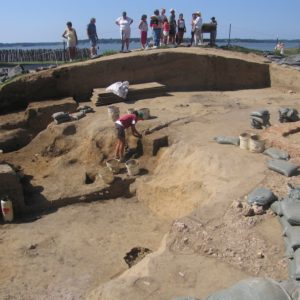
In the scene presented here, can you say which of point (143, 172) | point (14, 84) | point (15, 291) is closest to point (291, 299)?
point (15, 291)

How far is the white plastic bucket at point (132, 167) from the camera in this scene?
8.68 meters

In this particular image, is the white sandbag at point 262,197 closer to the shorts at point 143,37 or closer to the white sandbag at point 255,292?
the white sandbag at point 255,292

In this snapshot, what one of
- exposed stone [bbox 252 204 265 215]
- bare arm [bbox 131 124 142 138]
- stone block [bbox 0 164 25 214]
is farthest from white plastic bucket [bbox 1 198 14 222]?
exposed stone [bbox 252 204 265 215]

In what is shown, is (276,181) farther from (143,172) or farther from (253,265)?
(143,172)

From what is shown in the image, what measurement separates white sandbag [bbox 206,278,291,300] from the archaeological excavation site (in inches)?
A: 0.4

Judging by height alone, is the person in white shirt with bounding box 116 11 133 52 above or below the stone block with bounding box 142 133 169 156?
above

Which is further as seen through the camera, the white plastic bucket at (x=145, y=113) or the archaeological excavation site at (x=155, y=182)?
the white plastic bucket at (x=145, y=113)

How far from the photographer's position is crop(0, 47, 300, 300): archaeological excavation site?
183 inches

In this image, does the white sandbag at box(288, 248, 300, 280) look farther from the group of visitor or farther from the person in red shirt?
the group of visitor

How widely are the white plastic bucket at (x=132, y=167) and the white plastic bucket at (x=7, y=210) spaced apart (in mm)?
2437

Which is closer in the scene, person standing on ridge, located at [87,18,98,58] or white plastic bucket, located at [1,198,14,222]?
white plastic bucket, located at [1,198,14,222]

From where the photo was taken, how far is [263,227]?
17.4ft

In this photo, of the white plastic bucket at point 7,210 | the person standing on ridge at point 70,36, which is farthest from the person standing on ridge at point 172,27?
the white plastic bucket at point 7,210

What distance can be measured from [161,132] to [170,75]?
5072mm
